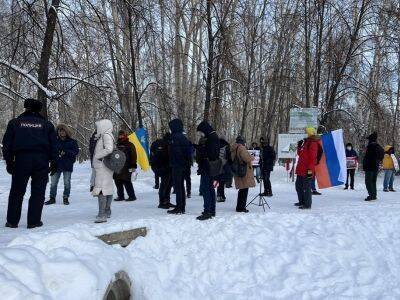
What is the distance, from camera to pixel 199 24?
86.8 ft

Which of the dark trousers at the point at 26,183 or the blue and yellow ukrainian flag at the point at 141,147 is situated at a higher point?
the blue and yellow ukrainian flag at the point at 141,147

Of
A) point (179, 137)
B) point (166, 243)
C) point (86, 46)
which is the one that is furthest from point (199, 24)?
point (166, 243)

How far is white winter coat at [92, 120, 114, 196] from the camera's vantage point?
8008 millimetres

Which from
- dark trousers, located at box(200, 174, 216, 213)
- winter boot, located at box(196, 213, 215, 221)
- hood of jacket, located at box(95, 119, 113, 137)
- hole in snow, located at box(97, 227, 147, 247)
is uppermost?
hood of jacket, located at box(95, 119, 113, 137)

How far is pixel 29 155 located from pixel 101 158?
1213 millimetres

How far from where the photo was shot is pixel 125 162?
33.4 feet

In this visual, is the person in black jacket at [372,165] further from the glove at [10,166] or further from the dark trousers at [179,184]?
the glove at [10,166]

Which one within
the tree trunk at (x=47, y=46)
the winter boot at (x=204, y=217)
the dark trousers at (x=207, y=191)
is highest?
the tree trunk at (x=47, y=46)

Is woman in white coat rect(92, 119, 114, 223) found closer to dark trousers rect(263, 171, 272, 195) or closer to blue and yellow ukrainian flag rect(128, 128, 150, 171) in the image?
dark trousers rect(263, 171, 272, 195)

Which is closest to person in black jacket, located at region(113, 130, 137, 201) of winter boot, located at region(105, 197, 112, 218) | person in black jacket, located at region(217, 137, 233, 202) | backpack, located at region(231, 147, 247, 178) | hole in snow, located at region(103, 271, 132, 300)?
winter boot, located at region(105, 197, 112, 218)

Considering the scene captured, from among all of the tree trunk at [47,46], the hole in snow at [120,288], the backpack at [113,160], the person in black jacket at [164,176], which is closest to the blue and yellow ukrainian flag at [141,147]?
the tree trunk at [47,46]

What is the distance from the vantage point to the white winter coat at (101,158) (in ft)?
26.3

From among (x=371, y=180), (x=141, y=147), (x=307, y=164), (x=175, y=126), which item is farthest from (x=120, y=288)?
(x=141, y=147)

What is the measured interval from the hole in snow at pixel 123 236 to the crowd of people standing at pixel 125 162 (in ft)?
3.17
